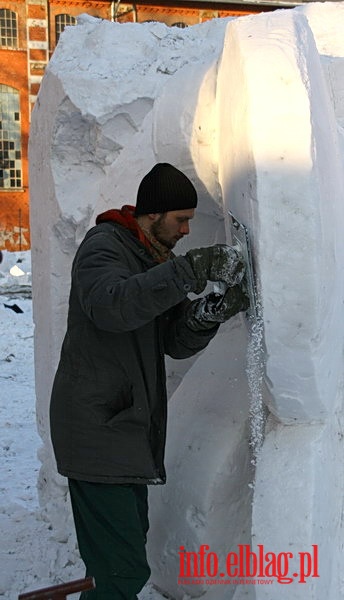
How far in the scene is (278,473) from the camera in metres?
1.79

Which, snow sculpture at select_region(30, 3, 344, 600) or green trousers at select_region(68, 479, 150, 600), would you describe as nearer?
snow sculpture at select_region(30, 3, 344, 600)

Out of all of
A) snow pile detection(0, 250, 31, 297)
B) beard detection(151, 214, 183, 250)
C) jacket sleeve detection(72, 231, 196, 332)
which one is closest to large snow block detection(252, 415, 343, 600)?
jacket sleeve detection(72, 231, 196, 332)

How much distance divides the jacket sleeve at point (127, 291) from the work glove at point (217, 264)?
0.02m

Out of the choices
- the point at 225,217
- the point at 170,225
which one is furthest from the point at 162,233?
the point at 225,217

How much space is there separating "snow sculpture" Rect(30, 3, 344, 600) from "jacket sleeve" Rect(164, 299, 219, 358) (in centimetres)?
13

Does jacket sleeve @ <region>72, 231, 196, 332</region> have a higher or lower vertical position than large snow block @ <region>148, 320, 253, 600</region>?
higher

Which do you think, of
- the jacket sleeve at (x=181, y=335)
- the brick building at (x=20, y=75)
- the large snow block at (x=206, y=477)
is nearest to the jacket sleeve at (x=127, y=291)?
the jacket sleeve at (x=181, y=335)

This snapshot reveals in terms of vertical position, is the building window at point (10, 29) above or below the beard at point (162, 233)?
above

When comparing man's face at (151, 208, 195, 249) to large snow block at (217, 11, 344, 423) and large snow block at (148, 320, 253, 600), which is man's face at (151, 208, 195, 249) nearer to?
large snow block at (217, 11, 344, 423)

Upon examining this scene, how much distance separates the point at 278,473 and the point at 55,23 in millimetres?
18667

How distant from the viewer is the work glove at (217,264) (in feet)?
5.78

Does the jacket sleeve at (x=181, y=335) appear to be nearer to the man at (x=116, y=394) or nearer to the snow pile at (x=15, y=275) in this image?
the man at (x=116, y=394)

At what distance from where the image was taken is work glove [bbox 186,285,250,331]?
6.07 feet

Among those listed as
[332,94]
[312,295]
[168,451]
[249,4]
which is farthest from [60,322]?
[249,4]
